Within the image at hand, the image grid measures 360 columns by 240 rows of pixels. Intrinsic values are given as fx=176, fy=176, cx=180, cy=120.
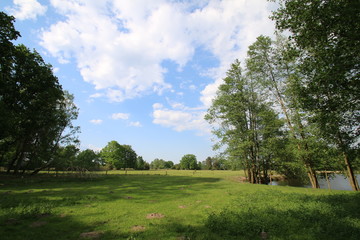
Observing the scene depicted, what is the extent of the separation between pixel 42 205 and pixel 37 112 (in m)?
24.0

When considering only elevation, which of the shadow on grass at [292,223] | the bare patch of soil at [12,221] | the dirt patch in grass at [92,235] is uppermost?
the shadow on grass at [292,223]

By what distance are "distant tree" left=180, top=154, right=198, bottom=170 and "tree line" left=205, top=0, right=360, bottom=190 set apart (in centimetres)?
11819

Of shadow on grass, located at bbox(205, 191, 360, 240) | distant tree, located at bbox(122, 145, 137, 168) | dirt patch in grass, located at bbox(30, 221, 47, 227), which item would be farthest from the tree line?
distant tree, located at bbox(122, 145, 137, 168)

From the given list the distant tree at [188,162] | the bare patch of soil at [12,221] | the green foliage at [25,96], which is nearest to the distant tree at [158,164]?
the distant tree at [188,162]

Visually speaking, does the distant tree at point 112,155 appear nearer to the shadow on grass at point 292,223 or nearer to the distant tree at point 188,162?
the distant tree at point 188,162

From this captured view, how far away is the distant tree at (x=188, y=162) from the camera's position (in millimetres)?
148125

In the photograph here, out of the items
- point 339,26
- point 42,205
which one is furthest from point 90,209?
point 339,26

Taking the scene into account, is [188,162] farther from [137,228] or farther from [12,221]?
[137,228]

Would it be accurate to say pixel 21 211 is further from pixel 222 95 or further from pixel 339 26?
pixel 222 95

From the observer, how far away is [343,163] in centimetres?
2062

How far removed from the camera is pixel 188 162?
151 meters

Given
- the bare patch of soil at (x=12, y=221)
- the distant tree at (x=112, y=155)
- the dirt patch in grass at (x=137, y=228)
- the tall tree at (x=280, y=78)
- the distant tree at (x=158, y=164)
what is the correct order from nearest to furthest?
the dirt patch in grass at (x=137, y=228)
the bare patch of soil at (x=12, y=221)
the tall tree at (x=280, y=78)
the distant tree at (x=112, y=155)
the distant tree at (x=158, y=164)

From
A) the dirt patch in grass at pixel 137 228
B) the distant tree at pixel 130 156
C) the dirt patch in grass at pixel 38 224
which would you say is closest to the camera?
the dirt patch in grass at pixel 137 228

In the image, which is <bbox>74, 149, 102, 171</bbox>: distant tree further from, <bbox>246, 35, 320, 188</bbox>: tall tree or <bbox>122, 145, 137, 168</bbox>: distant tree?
<bbox>246, 35, 320, 188</bbox>: tall tree
